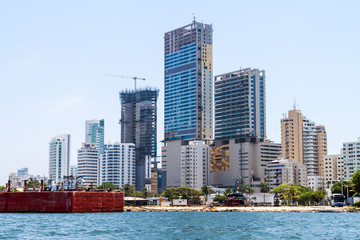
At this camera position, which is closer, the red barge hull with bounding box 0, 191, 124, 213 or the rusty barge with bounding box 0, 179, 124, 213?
the rusty barge with bounding box 0, 179, 124, 213

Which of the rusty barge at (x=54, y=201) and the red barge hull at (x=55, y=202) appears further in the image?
the red barge hull at (x=55, y=202)

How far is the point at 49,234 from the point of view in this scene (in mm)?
88688

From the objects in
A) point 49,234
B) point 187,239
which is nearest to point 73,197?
point 49,234

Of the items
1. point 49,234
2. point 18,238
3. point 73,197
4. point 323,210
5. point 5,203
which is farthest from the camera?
point 323,210

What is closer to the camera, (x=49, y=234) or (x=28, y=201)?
(x=49, y=234)

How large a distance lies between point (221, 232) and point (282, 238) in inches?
584

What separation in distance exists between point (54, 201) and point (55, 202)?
0.42 meters

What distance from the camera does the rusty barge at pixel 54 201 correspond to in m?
158

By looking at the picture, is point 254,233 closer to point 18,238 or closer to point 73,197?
point 18,238

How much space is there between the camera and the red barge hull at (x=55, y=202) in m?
158

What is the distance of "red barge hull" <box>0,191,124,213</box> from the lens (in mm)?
158000

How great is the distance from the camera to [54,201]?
6255 inches

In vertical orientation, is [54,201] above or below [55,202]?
above

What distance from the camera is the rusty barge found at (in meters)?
158
